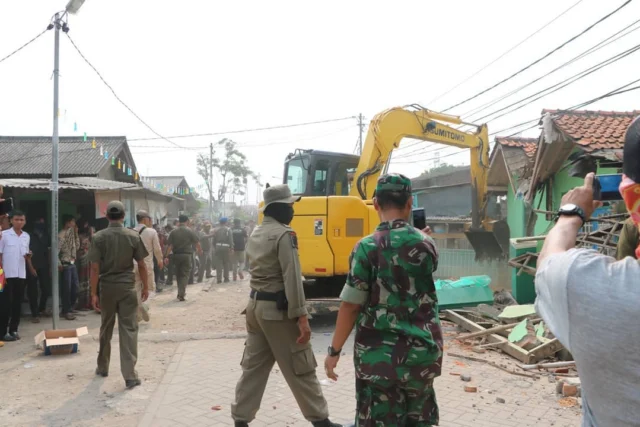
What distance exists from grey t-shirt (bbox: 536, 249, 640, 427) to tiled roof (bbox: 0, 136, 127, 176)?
1450cm

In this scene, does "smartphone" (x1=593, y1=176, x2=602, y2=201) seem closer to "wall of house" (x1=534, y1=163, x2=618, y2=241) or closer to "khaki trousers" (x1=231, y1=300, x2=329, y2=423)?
"khaki trousers" (x1=231, y1=300, x2=329, y2=423)

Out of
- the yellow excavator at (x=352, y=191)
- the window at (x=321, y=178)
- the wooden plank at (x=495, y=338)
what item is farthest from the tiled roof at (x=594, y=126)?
the window at (x=321, y=178)

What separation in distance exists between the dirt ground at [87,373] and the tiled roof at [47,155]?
6.68m

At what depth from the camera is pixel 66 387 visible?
5059 mm

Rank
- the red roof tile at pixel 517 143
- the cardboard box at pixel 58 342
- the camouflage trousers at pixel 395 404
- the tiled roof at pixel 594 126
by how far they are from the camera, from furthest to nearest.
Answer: the red roof tile at pixel 517 143, the tiled roof at pixel 594 126, the cardboard box at pixel 58 342, the camouflage trousers at pixel 395 404

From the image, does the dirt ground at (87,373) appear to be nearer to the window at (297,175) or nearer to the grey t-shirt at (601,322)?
the window at (297,175)

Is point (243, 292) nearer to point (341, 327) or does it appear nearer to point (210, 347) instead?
→ point (210, 347)

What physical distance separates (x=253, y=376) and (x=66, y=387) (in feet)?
8.38

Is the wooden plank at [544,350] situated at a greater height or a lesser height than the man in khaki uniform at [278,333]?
lesser

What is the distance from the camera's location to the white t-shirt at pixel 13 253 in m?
7.23

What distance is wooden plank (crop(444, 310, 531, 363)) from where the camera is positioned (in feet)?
19.1

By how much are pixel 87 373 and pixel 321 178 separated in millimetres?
4985

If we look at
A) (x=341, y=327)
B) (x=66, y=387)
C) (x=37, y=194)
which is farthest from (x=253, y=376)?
(x=37, y=194)

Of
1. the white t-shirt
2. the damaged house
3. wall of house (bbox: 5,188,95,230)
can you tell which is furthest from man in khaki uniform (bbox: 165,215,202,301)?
the damaged house
